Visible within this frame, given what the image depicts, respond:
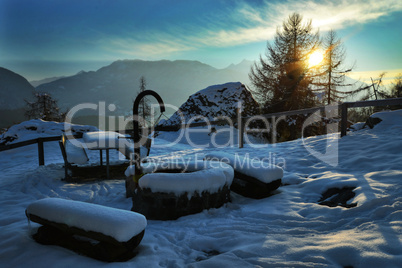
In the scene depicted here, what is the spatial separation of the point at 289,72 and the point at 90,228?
784 inches

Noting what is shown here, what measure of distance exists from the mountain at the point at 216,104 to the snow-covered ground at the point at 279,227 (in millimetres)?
10269

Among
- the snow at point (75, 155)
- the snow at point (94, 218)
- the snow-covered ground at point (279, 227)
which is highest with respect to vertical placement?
the snow at point (75, 155)

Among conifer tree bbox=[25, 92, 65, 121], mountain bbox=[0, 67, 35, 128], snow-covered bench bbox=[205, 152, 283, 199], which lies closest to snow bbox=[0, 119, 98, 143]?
snow-covered bench bbox=[205, 152, 283, 199]

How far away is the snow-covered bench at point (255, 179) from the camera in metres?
3.93

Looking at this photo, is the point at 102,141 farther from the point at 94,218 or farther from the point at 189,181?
the point at 94,218

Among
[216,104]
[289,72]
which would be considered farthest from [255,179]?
[289,72]

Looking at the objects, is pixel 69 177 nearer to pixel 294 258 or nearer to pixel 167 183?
pixel 167 183

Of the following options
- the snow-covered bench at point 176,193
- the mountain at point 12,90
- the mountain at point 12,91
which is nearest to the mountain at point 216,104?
the snow-covered bench at point 176,193

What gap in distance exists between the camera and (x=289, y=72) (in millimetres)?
19250

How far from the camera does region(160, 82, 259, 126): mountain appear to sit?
15055 millimetres

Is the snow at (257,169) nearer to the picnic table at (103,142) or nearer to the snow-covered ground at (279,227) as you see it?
the snow-covered ground at (279,227)

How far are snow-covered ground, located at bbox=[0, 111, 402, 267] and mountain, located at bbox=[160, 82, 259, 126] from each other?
33.7 ft

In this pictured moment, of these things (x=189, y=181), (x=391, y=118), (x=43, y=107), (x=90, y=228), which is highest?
(x=43, y=107)

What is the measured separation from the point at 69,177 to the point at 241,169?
14.2ft
